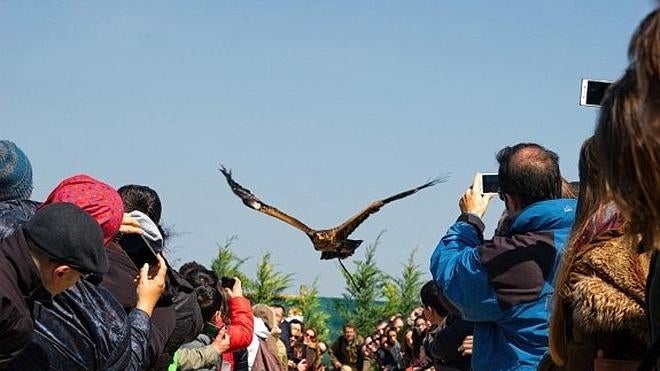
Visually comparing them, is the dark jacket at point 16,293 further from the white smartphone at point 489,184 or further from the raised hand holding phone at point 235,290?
the raised hand holding phone at point 235,290

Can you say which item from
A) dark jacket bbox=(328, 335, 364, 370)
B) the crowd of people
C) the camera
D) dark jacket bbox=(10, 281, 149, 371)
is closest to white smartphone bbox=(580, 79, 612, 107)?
the crowd of people

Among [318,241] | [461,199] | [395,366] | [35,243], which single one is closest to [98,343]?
[35,243]

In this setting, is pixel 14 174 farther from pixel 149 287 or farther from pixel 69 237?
pixel 69 237

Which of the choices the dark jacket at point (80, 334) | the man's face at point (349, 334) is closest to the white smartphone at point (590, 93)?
the dark jacket at point (80, 334)

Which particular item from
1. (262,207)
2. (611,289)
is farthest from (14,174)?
(262,207)

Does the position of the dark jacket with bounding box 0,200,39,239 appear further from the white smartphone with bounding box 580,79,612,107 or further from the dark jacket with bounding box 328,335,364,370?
the dark jacket with bounding box 328,335,364,370

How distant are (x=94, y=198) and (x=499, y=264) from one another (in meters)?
1.76

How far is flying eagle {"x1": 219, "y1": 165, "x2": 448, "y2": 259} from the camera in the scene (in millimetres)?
13016

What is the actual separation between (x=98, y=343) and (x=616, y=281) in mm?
1694

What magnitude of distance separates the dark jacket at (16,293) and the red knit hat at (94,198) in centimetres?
58

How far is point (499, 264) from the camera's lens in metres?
5.20

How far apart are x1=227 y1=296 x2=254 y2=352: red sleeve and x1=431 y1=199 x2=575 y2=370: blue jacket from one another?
11.4ft

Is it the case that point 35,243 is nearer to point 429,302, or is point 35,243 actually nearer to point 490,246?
point 490,246

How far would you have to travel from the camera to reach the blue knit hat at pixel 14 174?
4.55 meters
